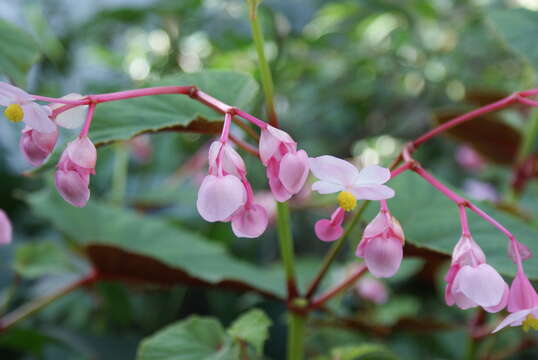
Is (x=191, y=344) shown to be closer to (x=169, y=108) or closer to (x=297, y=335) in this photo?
(x=297, y=335)

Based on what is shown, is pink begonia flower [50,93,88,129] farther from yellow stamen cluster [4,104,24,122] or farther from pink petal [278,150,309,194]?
pink petal [278,150,309,194]

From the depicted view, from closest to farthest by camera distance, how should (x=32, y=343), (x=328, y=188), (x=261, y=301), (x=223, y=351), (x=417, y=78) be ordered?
(x=328, y=188) < (x=223, y=351) < (x=32, y=343) < (x=261, y=301) < (x=417, y=78)

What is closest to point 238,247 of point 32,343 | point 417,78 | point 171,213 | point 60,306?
point 171,213

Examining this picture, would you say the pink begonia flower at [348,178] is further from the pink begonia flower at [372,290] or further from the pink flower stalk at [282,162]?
the pink begonia flower at [372,290]

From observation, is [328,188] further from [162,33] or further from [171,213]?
[162,33]

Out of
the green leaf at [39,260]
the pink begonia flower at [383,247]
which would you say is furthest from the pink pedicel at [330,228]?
the green leaf at [39,260]

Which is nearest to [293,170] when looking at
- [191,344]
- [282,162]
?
[282,162]

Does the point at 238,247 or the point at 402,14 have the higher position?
the point at 402,14

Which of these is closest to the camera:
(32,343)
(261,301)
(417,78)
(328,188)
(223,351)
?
(328,188)
